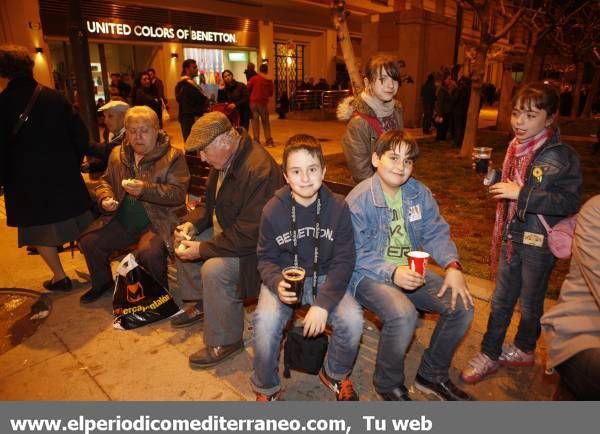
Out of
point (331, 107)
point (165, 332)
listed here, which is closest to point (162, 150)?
point (165, 332)

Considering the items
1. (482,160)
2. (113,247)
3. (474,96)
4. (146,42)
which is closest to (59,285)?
(113,247)

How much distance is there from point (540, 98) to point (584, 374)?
4.92 feet

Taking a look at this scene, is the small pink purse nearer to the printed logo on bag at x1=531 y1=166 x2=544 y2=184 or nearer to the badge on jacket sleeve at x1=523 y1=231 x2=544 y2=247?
the badge on jacket sleeve at x1=523 y1=231 x2=544 y2=247

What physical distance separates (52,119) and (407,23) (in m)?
15.8

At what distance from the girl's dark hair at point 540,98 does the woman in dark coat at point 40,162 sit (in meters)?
3.66

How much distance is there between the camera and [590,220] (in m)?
1.91

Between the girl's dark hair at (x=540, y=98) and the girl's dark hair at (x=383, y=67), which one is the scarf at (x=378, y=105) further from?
the girl's dark hair at (x=540, y=98)

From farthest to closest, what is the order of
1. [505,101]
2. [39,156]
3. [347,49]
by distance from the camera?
[505,101]
[347,49]
[39,156]

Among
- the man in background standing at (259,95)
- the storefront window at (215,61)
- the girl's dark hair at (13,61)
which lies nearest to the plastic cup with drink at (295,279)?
the girl's dark hair at (13,61)

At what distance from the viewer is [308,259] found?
271 centimetres

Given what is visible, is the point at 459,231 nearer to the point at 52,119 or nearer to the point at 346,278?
the point at 346,278

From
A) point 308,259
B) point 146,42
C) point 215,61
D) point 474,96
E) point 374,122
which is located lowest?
point 308,259

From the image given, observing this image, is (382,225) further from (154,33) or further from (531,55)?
(154,33)

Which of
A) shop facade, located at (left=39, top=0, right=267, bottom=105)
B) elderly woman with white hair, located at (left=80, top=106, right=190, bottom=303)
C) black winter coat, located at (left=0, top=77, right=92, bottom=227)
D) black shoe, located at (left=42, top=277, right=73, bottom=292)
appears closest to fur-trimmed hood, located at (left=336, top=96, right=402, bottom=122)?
elderly woman with white hair, located at (left=80, top=106, right=190, bottom=303)
